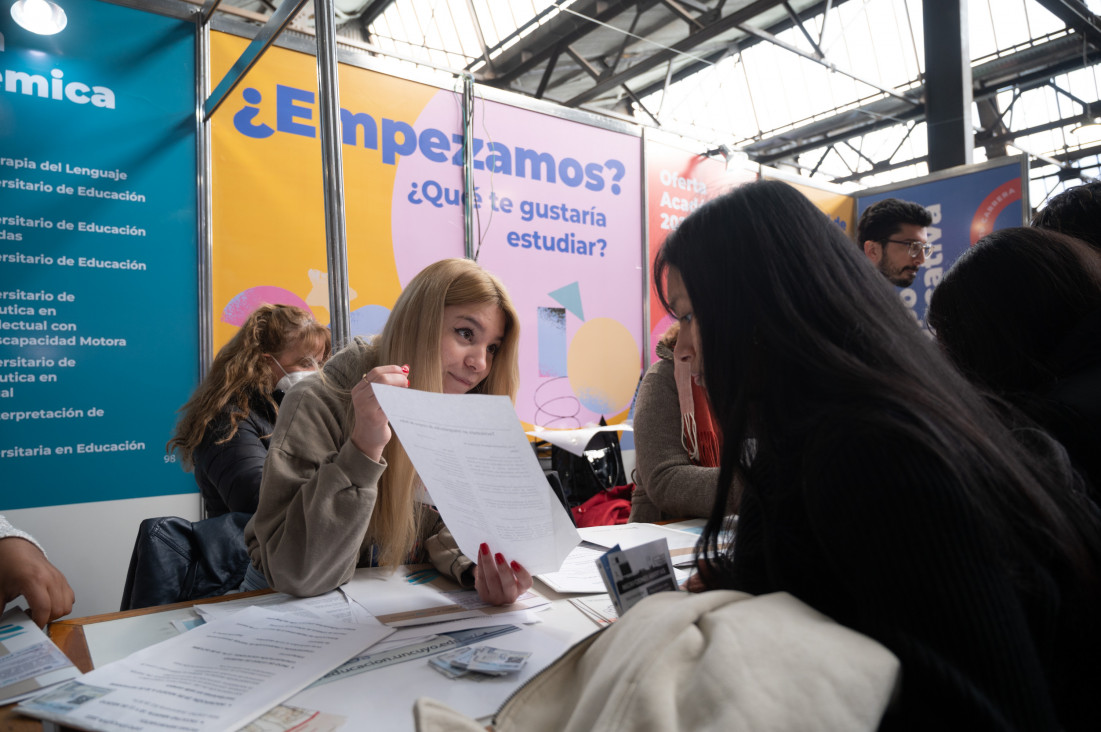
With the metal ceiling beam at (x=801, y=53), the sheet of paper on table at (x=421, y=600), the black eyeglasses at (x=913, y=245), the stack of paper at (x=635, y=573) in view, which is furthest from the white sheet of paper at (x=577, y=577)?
the metal ceiling beam at (x=801, y=53)

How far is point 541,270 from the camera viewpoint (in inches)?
139

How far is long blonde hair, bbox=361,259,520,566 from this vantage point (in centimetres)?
131

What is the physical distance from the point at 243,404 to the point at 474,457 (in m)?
1.66

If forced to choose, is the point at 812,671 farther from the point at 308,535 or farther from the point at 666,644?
the point at 308,535

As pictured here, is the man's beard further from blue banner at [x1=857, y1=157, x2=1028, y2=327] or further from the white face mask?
the white face mask

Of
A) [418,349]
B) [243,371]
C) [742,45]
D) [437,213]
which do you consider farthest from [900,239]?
[742,45]

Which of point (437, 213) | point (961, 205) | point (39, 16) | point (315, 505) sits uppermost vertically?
point (39, 16)

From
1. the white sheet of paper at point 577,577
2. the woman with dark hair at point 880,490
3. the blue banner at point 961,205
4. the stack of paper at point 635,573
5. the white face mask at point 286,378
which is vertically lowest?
the white sheet of paper at point 577,577

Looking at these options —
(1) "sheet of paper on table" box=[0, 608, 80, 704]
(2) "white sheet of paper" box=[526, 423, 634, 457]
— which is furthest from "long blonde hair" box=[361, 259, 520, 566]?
(2) "white sheet of paper" box=[526, 423, 634, 457]

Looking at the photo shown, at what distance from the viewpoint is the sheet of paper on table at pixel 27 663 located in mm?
730

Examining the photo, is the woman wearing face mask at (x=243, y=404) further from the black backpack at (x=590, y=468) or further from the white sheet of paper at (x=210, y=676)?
the black backpack at (x=590, y=468)

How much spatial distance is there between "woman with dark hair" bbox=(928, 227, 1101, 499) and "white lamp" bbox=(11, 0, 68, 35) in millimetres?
2972

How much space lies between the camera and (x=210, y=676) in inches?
29.9

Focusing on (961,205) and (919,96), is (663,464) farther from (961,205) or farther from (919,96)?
(919,96)
